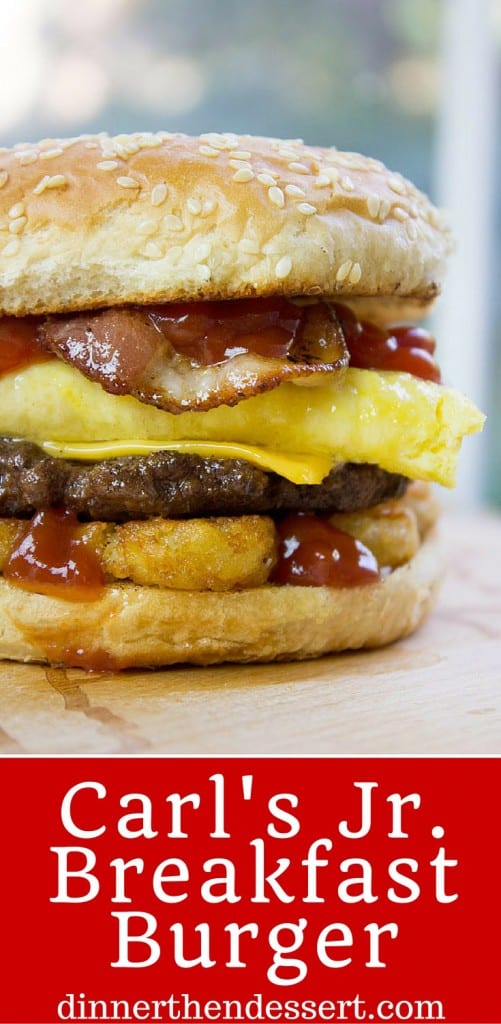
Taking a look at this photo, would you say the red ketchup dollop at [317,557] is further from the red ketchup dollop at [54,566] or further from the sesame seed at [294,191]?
the sesame seed at [294,191]

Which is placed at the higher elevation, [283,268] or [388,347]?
[283,268]

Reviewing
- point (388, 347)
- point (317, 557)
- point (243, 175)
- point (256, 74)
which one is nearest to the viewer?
point (243, 175)

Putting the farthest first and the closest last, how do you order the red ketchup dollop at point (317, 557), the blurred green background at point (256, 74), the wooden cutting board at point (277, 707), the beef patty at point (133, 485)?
the blurred green background at point (256, 74) < the red ketchup dollop at point (317, 557) < the beef patty at point (133, 485) < the wooden cutting board at point (277, 707)

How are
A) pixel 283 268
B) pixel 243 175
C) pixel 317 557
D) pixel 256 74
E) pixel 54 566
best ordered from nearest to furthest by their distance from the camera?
pixel 283 268 → pixel 243 175 → pixel 54 566 → pixel 317 557 → pixel 256 74

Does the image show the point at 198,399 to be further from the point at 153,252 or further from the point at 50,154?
the point at 50,154

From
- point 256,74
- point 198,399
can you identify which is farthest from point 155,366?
point 256,74

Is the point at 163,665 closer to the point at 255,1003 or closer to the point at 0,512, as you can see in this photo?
the point at 0,512

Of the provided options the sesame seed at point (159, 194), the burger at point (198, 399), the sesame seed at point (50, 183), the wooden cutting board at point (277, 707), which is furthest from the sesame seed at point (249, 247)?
the wooden cutting board at point (277, 707)
